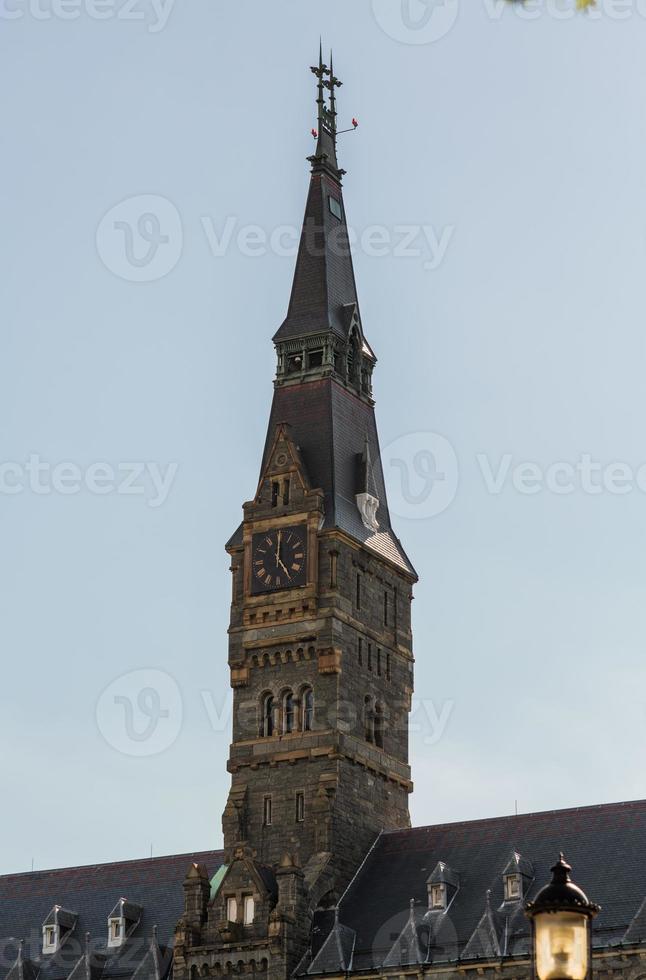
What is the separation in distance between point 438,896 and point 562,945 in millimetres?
71718

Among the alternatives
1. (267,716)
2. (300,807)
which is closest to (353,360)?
(267,716)

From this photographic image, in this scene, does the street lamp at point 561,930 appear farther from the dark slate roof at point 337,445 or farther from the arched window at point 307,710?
the dark slate roof at point 337,445

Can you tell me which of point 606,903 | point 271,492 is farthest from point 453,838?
point 271,492

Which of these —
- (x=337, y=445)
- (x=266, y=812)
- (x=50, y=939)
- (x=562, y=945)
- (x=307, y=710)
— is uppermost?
(x=337, y=445)

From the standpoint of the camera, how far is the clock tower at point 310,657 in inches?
3558

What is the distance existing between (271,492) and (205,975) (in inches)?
1087

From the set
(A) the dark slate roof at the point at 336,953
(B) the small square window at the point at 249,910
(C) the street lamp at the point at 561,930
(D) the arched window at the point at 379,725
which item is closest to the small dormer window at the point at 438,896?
(A) the dark slate roof at the point at 336,953

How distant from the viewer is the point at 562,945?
59.5 ft

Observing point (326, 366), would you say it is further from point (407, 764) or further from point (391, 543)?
point (407, 764)

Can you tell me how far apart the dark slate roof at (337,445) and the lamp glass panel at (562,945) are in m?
79.5

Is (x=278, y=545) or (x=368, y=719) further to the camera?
(x=278, y=545)

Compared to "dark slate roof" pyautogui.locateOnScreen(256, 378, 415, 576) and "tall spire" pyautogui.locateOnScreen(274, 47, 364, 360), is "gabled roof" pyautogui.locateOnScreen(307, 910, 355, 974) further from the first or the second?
"tall spire" pyautogui.locateOnScreen(274, 47, 364, 360)

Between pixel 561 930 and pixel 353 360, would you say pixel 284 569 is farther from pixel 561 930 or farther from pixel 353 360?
pixel 561 930

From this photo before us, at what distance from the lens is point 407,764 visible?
328 ft
